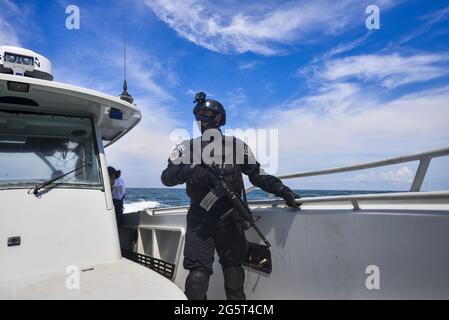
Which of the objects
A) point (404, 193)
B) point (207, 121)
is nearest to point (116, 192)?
point (207, 121)

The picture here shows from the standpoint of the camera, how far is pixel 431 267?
181 centimetres

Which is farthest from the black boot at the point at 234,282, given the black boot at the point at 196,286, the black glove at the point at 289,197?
the black glove at the point at 289,197

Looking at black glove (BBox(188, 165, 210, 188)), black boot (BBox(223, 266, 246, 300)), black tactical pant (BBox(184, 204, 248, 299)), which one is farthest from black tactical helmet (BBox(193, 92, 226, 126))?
black boot (BBox(223, 266, 246, 300))

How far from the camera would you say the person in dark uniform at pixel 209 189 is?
3.05 metres

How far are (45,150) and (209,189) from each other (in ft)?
6.45

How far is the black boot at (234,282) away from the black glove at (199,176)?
892 millimetres

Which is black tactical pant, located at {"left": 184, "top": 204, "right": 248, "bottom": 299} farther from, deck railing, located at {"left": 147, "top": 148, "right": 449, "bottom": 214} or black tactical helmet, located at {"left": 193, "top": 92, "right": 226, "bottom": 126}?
black tactical helmet, located at {"left": 193, "top": 92, "right": 226, "bottom": 126}

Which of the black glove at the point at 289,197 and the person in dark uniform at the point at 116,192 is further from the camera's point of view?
the person in dark uniform at the point at 116,192

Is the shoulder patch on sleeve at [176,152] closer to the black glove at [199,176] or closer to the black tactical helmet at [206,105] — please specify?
the black glove at [199,176]

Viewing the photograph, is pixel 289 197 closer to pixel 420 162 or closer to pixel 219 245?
pixel 219 245

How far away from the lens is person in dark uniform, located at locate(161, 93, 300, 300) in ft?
10.0

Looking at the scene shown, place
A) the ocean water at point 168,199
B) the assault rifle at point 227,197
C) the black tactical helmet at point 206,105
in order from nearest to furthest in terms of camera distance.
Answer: the assault rifle at point 227,197 < the black tactical helmet at point 206,105 < the ocean water at point 168,199

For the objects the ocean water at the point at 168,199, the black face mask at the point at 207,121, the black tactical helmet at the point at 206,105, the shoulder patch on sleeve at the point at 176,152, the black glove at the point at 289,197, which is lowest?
the ocean water at the point at 168,199
